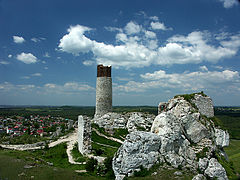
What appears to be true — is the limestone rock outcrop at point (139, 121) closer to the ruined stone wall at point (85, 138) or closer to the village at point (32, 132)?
the ruined stone wall at point (85, 138)

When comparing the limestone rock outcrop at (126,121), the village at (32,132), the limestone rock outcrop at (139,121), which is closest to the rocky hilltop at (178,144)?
the limestone rock outcrop at (139,121)

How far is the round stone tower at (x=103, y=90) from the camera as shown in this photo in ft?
93.0

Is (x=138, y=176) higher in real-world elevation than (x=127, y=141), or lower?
lower

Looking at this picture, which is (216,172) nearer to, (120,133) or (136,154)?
(136,154)

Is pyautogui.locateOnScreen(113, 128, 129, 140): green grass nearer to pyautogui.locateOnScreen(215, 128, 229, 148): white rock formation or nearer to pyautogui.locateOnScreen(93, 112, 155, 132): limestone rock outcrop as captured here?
pyautogui.locateOnScreen(93, 112, 155, 132): limestone rock outcrop

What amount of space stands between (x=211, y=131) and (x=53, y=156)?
1501 centimetres

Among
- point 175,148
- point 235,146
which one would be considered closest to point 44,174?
point 175,148

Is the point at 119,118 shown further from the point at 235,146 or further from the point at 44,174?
the point at 235,146

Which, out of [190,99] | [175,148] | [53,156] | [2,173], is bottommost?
[53,156]

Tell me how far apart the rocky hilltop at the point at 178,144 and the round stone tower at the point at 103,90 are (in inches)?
502

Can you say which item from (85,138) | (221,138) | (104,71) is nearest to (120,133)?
(85,138)

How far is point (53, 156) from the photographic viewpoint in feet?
56.5

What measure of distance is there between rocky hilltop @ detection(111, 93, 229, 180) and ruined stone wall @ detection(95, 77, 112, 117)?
12.7 meters

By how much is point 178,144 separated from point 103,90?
1759cm
